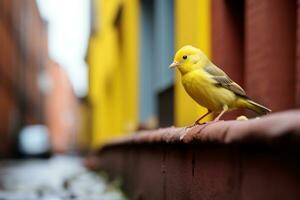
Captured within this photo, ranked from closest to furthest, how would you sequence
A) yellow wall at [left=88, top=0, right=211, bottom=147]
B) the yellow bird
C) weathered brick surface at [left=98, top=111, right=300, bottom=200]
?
weathered brick surface at [left=98, top=111, right=300, bottom=200], the yellow bird, yellow wall at [left=88, top=0, right=211, bottom=147]

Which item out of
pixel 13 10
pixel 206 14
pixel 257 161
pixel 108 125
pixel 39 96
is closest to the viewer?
pixel 257 161

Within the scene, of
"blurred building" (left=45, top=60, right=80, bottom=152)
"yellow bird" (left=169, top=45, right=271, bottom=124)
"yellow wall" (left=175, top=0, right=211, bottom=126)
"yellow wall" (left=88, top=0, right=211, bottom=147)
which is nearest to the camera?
"yellow bird" (left=169, top=45, right=271, bottom=124)

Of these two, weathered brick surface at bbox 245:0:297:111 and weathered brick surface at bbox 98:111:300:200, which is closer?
weathered brick surface at bbox 98:111:300:200

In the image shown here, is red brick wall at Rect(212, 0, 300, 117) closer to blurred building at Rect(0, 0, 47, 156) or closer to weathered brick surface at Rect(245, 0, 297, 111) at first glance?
weathered brick surface at Rect(245, 0, 297, 111)

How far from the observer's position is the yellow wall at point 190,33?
694cm

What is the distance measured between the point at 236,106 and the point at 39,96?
57.0 meters

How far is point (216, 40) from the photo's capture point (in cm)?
659

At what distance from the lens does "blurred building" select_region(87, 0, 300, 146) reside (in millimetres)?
5141

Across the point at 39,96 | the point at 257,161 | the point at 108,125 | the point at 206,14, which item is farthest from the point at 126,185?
the point at 39,96

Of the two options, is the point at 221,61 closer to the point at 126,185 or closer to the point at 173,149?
the point at 173,149

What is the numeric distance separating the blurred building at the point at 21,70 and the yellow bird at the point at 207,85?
28.9 meters

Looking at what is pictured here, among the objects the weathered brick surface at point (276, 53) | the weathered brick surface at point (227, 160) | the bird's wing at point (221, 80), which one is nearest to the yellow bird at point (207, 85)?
the bird's wing at point (221, 80)

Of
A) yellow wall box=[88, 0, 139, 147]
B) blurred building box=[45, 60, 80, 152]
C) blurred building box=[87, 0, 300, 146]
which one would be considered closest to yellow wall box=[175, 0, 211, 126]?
blurred building box=[87, 0, 300, 146]

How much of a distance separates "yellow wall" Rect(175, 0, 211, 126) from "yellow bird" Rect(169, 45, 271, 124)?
7.15ft
